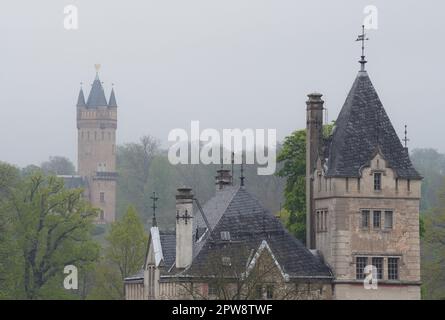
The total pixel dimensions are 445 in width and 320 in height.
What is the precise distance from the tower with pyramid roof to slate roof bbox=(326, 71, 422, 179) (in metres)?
0.04

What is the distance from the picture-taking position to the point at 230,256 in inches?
2630

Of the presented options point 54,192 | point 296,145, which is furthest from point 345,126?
point 54,192

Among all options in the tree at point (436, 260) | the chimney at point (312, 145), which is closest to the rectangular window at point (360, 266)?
the chimney at point (312, 145)

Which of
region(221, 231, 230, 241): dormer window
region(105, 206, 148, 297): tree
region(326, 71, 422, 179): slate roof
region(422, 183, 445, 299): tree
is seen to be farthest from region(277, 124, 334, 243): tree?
region(105, 206, 148, 297): tree

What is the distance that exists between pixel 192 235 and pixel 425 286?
3301cm

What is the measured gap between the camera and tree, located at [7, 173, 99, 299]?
10156 cm

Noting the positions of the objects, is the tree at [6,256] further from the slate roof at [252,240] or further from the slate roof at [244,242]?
the slate roof at [252,240]

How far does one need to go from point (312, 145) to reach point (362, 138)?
3.05 metres

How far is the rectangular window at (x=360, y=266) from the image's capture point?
70000mm

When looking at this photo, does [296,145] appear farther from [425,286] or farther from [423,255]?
[423,255]

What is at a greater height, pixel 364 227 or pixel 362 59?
pixel 362 59

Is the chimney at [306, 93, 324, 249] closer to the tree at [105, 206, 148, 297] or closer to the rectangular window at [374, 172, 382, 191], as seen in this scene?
the rectangular window at [374, 172, 382, 191]

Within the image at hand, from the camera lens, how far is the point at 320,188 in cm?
7144
